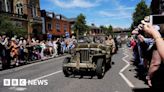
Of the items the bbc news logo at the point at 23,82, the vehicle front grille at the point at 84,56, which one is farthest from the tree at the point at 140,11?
the bbc news logo at the point at 23,82

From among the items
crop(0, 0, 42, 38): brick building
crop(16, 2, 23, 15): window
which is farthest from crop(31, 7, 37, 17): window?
crop(16, 2, 23, 15): window

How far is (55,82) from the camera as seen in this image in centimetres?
1064

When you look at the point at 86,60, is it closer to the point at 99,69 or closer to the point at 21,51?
the point at 99,69

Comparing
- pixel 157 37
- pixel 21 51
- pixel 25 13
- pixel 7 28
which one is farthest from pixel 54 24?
pixel 157 37

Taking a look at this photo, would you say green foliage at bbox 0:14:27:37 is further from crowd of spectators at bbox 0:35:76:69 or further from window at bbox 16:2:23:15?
window at bbox 16:2:23:15

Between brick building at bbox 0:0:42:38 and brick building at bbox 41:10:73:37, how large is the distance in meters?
7.58

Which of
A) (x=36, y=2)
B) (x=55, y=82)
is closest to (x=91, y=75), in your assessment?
(x=55, y=82)

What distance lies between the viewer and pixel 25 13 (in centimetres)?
4372

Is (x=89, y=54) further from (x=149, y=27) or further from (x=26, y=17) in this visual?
(x=26, y=17)

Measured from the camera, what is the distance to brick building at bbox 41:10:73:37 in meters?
56.1

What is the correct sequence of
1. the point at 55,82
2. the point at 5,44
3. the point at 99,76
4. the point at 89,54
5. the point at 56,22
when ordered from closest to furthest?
the point at 55,82 → the point at 99,76 → the point at 89,54 → the point at 5,44 → the point at 56,22

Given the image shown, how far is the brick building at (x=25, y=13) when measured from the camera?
4028 centimetres

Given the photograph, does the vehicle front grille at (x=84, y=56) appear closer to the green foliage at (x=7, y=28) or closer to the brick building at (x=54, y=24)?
the green foliage at (x=7, y=28)

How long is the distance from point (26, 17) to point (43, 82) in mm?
34029
